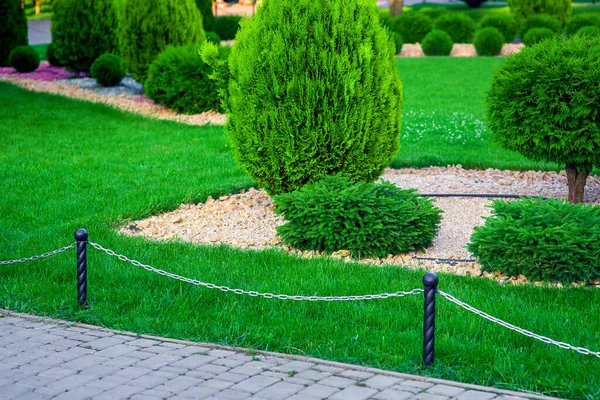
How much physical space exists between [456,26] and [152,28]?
1385 cm

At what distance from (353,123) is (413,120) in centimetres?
693

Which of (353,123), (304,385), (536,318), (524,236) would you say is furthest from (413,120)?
(304,385)

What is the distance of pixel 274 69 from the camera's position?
8.02 m

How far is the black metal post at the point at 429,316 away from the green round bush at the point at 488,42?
68.9 feet

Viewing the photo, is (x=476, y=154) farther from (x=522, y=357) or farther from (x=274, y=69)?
(x=522, y=357)

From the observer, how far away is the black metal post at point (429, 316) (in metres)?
4.72

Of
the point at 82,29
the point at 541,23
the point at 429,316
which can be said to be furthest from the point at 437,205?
the point at 541,23

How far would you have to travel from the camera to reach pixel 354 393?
443 cm

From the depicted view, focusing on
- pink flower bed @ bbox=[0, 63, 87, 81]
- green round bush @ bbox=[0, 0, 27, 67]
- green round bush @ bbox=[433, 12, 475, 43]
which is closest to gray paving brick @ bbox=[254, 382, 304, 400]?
pink flower bed @ bbox=[0, 63, 87, 81]

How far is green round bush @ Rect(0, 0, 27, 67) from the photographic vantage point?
20938 mm

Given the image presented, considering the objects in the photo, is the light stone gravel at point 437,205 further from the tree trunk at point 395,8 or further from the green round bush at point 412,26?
the tree trunk at point 395,8

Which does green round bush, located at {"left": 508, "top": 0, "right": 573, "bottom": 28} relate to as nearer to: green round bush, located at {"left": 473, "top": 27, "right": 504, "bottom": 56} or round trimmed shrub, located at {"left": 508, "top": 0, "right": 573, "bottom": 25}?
round trimmed shrub, located at {"left": 508, "top": 0, "right": 573, "bottom": 25}

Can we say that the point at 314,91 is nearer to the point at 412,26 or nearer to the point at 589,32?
the point at 589,32

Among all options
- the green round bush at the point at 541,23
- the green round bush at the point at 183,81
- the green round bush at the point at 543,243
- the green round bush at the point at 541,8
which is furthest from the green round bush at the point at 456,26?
the green round bush at the point at 543,243
